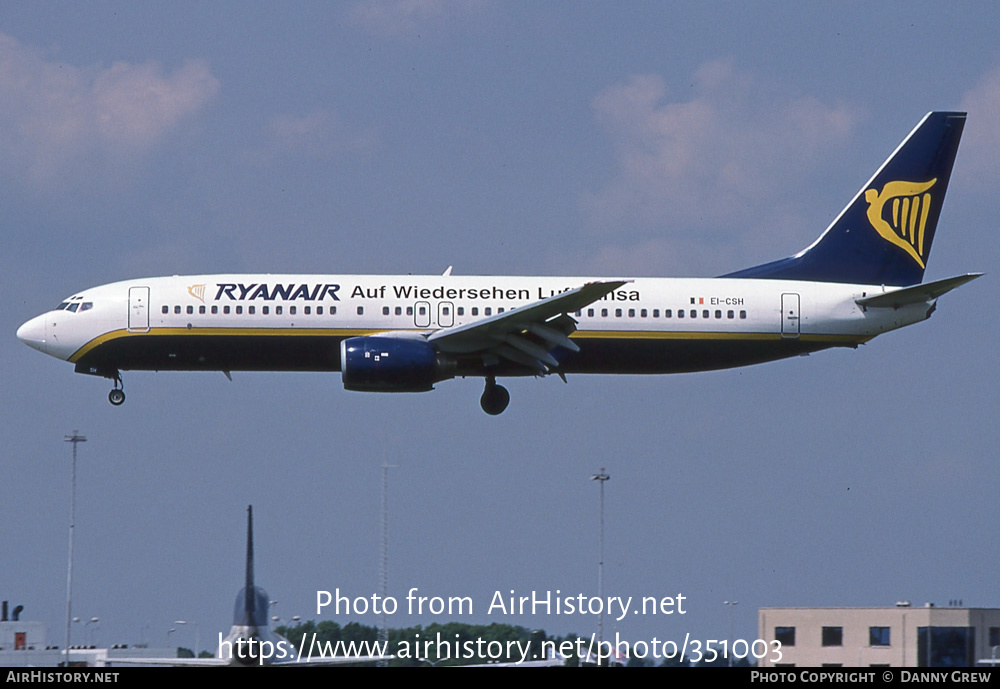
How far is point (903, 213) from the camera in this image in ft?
155

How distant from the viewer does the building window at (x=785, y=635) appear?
51219mm

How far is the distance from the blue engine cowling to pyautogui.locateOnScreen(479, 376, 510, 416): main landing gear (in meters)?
3.34

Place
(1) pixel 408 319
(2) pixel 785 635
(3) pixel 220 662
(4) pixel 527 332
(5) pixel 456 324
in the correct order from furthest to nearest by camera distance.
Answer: (2) pixel 785 635
(5) pixel 456 324
(1) pixel 408 319
(4) pixel 527 332
(3) pixel 220 662

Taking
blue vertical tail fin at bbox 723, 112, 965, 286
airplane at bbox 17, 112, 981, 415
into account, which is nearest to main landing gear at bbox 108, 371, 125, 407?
airplane at bbox 17, 112, 981, 415

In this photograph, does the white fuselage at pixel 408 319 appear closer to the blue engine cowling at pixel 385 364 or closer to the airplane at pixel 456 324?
the airplane at pixel 456 324

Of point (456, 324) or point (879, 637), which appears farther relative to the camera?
point (879, 637)

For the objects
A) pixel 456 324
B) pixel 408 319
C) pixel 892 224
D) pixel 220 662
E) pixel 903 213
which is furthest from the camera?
pixel 903 213

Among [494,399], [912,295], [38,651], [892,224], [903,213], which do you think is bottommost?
[38,651]

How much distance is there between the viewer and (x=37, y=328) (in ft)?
139

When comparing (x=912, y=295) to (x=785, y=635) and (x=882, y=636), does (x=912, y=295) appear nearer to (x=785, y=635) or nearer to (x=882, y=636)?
(x=882, y=636)

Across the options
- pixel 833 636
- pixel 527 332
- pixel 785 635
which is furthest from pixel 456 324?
pixel 833 636

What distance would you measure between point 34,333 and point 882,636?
30401mm
